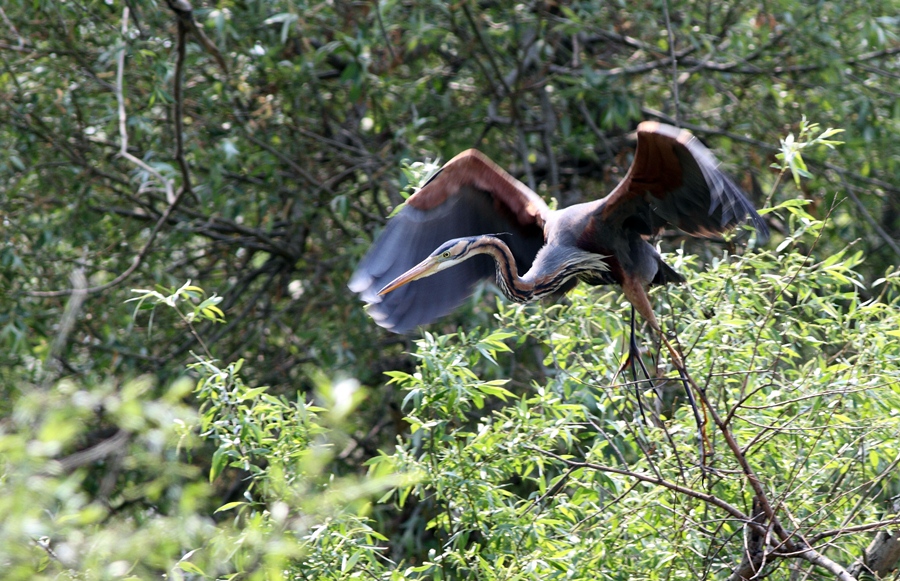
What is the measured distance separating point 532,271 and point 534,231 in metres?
0.65

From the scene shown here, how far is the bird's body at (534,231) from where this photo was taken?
3896mm

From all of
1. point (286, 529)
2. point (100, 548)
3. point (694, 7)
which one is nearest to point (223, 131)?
point (694, 7)

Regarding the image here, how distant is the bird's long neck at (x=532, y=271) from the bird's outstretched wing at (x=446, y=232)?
0.36 meters

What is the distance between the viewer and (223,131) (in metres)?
6.09

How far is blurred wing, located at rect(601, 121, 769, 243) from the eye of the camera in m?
3.53

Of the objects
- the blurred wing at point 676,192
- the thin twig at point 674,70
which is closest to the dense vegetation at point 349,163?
the thin twig at point 674,70

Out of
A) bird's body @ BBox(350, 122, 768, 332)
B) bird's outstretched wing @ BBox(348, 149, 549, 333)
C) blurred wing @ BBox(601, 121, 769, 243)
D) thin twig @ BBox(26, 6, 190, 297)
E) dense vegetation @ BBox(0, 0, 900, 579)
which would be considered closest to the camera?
blurred wing @ BBox(601, 121, 769, 243)

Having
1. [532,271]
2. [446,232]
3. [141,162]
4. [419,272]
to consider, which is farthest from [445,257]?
[141,162]

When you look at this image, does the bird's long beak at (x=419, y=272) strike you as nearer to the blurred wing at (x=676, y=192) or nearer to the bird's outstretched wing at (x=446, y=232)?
the bird's outstretched wing at (x=446, y=232)

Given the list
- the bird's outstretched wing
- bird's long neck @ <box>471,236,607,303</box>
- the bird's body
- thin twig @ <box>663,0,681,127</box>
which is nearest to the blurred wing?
the bird's body

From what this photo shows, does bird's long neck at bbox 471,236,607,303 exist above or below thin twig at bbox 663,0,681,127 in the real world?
below

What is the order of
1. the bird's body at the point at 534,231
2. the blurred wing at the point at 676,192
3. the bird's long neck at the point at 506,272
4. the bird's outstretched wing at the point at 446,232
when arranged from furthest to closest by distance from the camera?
the bird's outstretched wing at the point at 446,232 < the bird's long neck at the point at 506,272 < the bird's body at the point at 534,231 < the blurred wing at the point at 676,192

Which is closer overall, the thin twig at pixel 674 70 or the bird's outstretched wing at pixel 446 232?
the thin twig at pixel 674 70

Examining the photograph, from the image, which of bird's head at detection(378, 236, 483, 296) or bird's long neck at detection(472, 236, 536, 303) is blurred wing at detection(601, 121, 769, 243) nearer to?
bird's long neck at detection(472, 236, 536, 303)
